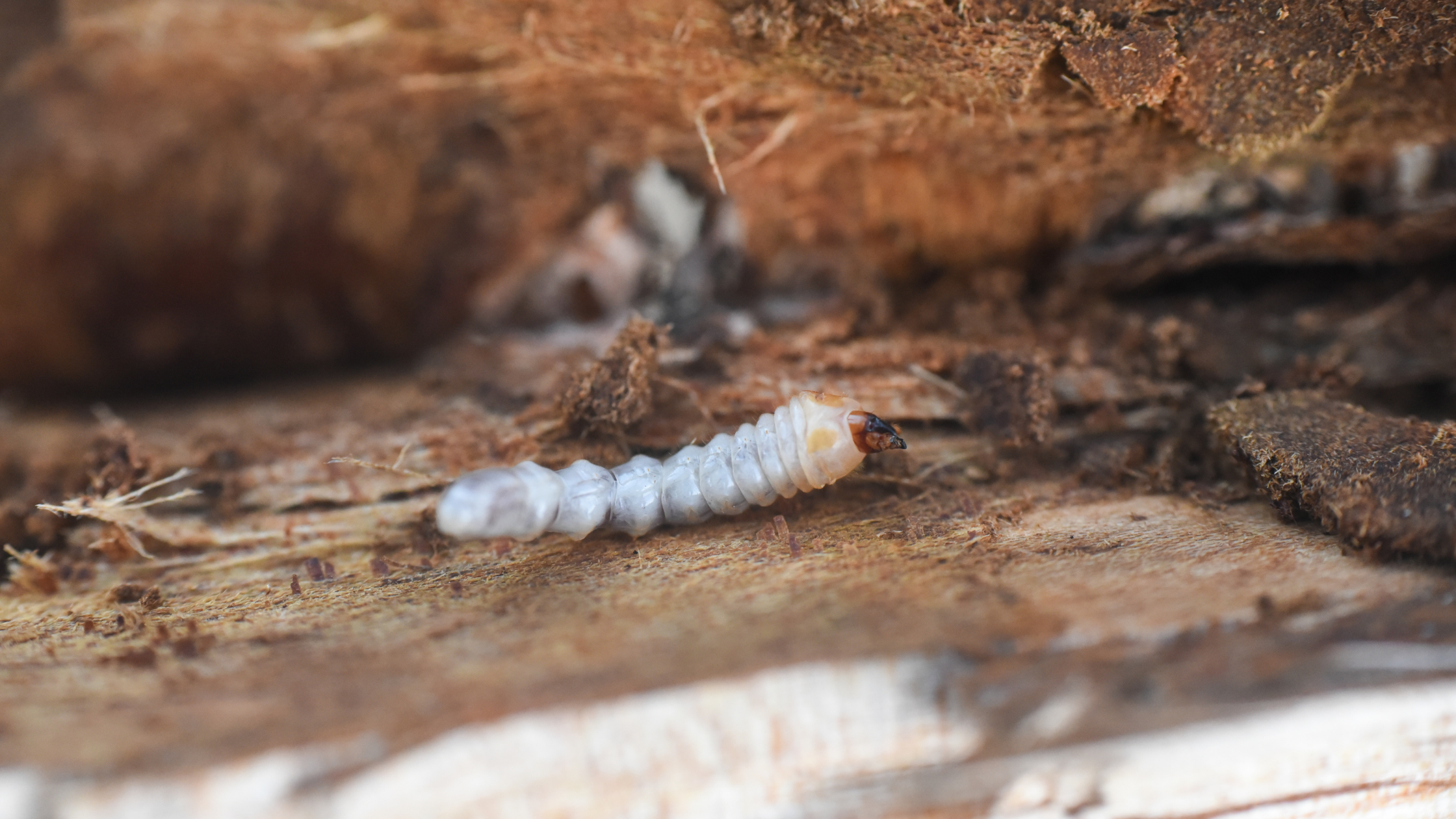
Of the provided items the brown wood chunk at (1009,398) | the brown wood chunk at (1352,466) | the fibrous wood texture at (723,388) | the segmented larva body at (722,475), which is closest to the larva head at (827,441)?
the segmented larva body at (722,475)

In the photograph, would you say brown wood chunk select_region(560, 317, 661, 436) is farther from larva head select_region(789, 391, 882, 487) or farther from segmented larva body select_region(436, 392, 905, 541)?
larva head select_region(789, 391, 882, 487)

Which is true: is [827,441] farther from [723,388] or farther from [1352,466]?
[1352,466]

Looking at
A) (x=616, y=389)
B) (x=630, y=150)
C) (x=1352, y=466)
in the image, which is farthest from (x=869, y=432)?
(x=630, y=150)

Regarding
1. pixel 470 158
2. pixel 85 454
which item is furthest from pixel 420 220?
pixel 85 454

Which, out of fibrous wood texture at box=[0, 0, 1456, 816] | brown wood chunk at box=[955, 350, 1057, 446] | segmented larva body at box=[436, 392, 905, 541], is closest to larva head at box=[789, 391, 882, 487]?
segmented larva body at box=[436, 392, 905, 541]

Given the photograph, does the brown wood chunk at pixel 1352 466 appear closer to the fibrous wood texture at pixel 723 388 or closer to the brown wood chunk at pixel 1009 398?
the fibrous wood texture at pixel 723 388

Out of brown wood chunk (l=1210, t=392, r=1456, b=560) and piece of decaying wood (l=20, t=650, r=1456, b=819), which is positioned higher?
brown wood chunk (l=1210, t=392, r=1456, b=560)

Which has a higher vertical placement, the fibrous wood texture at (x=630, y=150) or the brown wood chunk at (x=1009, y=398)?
the fibrous wood texture at (x=630, y=150)
